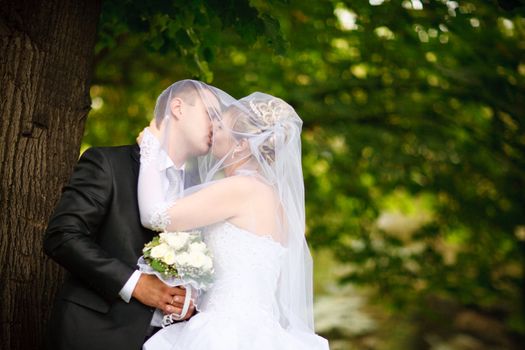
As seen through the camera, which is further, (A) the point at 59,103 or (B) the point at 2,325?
(A) the point at 59,103

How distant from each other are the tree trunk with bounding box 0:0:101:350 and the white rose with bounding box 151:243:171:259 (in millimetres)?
936

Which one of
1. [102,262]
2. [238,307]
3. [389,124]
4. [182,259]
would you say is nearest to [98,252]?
[102,262]

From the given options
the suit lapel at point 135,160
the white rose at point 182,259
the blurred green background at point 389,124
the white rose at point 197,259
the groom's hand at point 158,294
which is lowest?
the blurred green background at point 389,124

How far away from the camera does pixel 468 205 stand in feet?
27.5

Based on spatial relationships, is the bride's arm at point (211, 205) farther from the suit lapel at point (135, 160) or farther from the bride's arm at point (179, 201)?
the suit lapel at point (135, 160)

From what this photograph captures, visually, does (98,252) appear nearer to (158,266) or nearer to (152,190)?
(158,266)

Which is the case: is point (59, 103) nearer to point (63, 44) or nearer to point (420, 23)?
point (63, 44)

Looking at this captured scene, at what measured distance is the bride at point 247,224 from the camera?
11.2 ft

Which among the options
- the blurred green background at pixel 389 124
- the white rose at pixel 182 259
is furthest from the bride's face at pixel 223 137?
the blurred green background at pixel 389 124

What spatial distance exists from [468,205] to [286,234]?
17.0 feet

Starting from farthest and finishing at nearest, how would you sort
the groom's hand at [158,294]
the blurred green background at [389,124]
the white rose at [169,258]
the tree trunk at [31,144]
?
1. the blurred green background at [389,124]
2. the tree trunk at [31,144]
3. the groom's hand at [158,294]
4. the white rose at [169,258]

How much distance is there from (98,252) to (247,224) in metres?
0.85

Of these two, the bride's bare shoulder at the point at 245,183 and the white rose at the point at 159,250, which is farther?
the bride's bare shoulder at the point at 245,183

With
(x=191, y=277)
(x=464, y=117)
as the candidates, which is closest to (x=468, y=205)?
(x=464, y=117)
